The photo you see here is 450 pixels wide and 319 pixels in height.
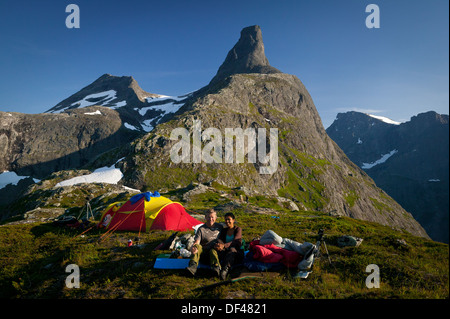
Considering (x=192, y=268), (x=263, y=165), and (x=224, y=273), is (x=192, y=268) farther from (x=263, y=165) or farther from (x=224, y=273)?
(x=263, y=165)

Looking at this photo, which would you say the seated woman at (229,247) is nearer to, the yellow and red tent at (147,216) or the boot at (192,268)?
the boot at (192,268)

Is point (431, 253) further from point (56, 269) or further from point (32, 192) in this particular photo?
point (32, 192)

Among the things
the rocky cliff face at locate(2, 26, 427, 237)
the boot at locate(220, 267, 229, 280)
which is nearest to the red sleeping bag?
the boot at locate(220, 267, 229, 280)

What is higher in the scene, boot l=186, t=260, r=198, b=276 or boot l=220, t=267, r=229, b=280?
boot l=186, t=260, r=198, b=276

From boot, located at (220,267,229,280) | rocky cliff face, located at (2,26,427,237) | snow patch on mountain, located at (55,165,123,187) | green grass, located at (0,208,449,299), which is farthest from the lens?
rocky cliff face, located at (2,26,427,237)

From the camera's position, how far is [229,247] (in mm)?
9453

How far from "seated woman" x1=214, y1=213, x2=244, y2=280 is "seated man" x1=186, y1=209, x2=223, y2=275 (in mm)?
278

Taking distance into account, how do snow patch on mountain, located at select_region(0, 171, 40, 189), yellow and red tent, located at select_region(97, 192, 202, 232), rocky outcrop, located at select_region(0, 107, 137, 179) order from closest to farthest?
yellow and red tent, located at select_region(97, 192, 202, 232)
snow patch on mountain, located at select_region(0, 171, 40, 189)
rocky outcrop, located at select_region(0, 107, 137, 179)

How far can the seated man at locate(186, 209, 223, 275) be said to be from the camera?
8539 mm

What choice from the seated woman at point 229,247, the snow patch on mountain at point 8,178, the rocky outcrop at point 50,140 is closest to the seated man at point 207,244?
the seated woman at point 229,247

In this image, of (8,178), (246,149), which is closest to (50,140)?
(8,178)

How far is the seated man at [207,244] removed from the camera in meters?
8.54

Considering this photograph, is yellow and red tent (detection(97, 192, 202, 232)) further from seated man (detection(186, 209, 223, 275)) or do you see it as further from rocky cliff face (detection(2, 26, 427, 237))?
rocky cliff face (detection(2, 26, 427, 237))

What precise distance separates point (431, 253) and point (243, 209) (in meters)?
23.6
